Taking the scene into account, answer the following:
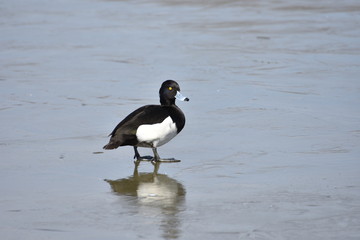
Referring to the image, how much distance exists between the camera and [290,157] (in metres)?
6.72

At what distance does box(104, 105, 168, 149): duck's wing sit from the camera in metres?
6.67

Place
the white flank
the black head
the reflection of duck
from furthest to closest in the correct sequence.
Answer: the black head < the white flank < the reflection of duck

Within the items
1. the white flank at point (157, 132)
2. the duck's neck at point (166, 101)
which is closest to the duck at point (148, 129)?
the white flank at point (157, 132)

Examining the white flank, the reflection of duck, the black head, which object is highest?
the black head

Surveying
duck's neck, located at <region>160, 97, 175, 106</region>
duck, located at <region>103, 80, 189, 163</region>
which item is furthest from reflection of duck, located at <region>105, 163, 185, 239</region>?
duck's neck, located at <region>160, 97, 175, 106</region>

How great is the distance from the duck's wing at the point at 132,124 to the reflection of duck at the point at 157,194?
26 cm

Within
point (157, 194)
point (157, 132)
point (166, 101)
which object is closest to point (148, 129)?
point (157, 132)

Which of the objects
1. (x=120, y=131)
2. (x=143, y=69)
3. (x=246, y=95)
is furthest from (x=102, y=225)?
(x=143, y=69)

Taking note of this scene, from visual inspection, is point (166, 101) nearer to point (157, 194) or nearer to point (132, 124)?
point (132, 124)

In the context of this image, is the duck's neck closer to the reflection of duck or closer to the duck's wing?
the duck's wing

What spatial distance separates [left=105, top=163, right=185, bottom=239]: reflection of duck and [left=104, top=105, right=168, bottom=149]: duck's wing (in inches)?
10.1

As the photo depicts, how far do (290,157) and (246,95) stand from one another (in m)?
2.61

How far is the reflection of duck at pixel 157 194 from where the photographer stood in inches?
195

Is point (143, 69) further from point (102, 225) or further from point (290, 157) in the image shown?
point (102, 225)
